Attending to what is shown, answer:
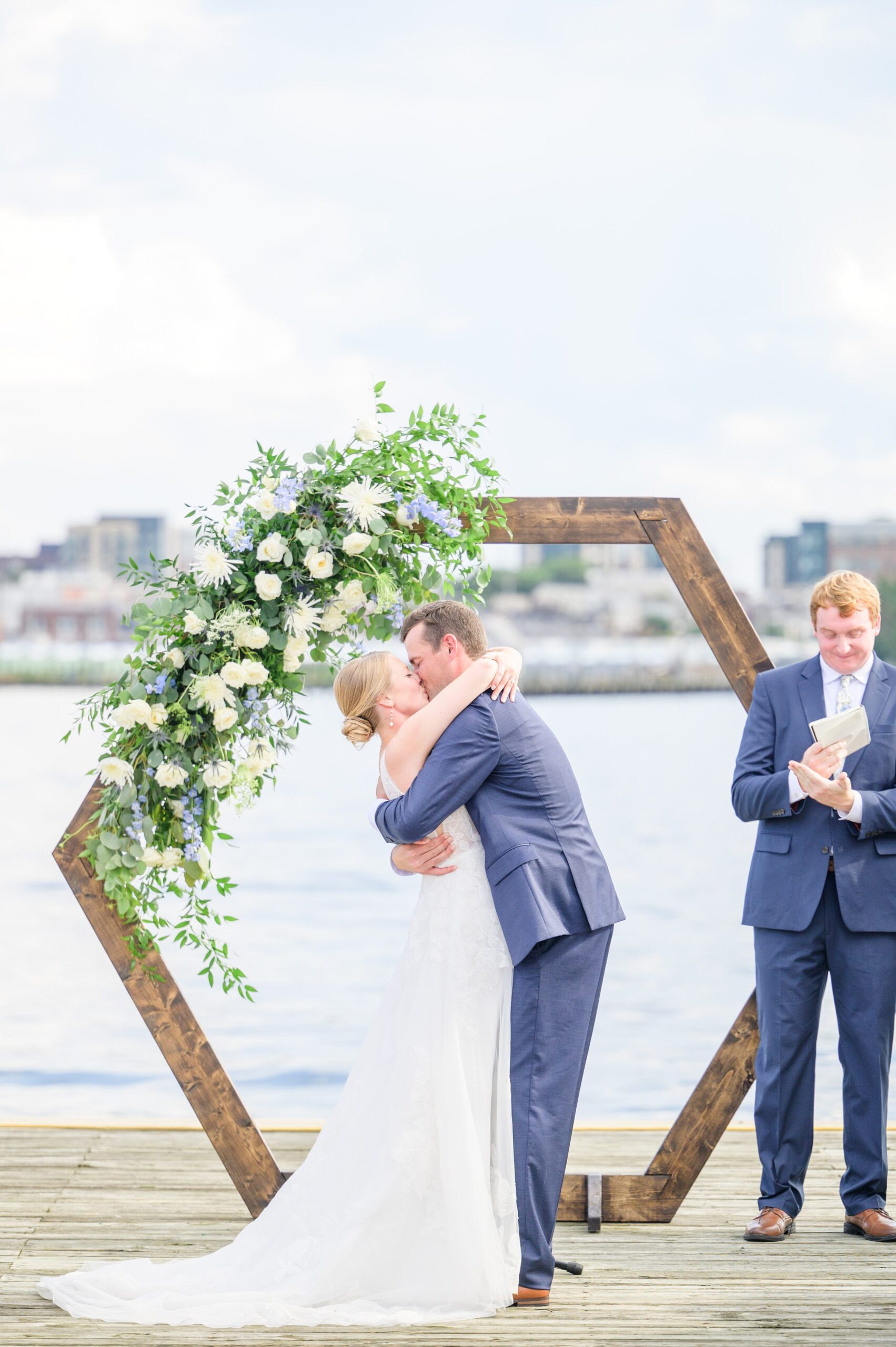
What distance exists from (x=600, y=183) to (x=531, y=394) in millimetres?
7080

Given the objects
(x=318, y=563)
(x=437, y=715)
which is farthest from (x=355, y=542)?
(x=437, y=715)

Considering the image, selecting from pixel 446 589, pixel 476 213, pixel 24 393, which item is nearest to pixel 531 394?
pixel 476 213

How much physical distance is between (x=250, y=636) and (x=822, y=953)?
5.30 ft

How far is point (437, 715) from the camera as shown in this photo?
3092 mm

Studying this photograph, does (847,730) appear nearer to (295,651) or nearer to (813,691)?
(813,691)

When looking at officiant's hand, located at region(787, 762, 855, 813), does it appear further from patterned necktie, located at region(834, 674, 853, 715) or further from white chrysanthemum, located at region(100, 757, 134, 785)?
white chrysanthemum, located at region(100, 757, 134, 785)

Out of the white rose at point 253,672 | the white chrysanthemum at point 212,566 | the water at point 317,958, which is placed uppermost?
the white chrysanthemum at point 212,566

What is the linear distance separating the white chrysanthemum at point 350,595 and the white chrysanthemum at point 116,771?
0.66 meters

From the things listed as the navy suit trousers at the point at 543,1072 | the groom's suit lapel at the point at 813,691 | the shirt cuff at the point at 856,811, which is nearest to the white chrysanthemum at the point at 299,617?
the navy suit trousers at the point at 543,1072

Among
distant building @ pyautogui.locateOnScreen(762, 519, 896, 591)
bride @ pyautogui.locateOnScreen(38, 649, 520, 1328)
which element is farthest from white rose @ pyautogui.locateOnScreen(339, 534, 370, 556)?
distant building @ pyautogui.locateOnScreen(762, 519, 896, 591)

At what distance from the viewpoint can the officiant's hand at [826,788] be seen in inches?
134

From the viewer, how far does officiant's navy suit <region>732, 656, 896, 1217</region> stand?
3.53m

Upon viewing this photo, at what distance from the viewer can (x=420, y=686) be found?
322 cm

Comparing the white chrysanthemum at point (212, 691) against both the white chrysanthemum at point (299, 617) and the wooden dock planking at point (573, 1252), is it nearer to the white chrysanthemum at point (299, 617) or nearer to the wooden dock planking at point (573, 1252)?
the white chrysanthemum at point (299, 617)
